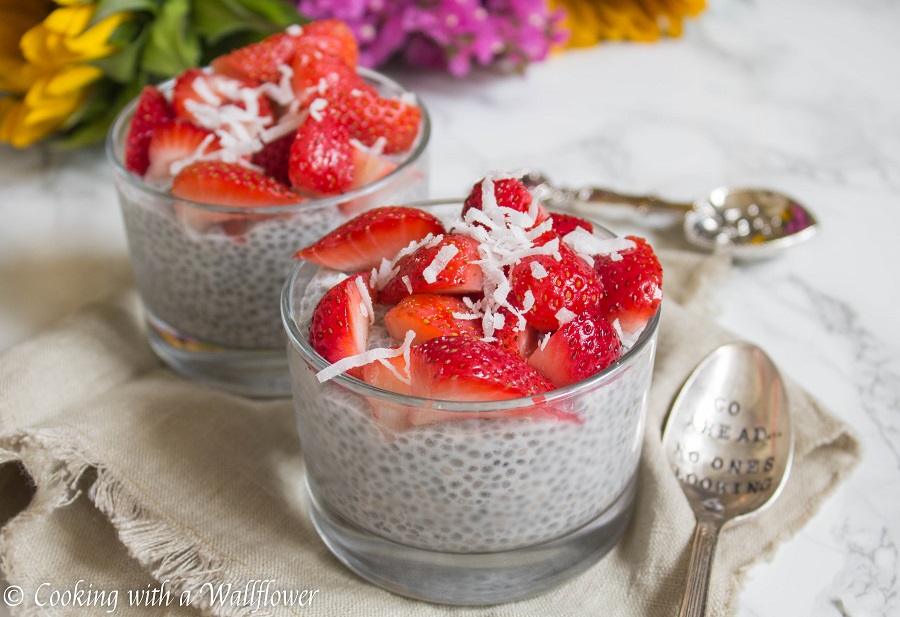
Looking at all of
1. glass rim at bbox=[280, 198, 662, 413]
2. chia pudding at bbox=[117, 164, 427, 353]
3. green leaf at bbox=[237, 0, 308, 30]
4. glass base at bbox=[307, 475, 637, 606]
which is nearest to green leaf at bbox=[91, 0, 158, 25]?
green leaf at bbox=[237, 0, 308, 30]

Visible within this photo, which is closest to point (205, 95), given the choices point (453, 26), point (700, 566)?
point (453, 26)

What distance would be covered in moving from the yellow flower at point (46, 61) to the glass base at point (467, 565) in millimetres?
870

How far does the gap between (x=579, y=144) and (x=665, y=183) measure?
0.60 ft

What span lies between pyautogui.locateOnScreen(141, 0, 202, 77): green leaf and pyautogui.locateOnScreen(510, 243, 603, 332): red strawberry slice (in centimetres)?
92

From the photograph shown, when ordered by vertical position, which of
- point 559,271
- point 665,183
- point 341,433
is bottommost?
point 665,183

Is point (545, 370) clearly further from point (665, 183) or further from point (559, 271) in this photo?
point (665, 183)

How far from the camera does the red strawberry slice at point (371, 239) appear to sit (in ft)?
3.20

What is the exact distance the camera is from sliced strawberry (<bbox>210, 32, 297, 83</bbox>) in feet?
4.07

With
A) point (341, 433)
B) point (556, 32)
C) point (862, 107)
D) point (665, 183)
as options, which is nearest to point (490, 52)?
point (556, 32)

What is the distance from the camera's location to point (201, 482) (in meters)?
1.08

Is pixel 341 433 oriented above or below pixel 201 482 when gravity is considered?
above

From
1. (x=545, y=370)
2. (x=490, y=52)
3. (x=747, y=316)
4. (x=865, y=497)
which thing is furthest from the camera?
(x=490, y=52)

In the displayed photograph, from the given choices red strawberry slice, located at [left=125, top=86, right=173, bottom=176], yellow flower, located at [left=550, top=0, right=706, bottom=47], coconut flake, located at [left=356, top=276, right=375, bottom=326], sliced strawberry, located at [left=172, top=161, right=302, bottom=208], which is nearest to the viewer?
coconut flake, located at [left=356, top=276, right=375, bottom=326]

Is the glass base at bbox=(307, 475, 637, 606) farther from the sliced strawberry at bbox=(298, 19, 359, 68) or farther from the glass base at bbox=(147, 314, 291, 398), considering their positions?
the sliced strawberry at bbox=(298, 19, 359, 68)
